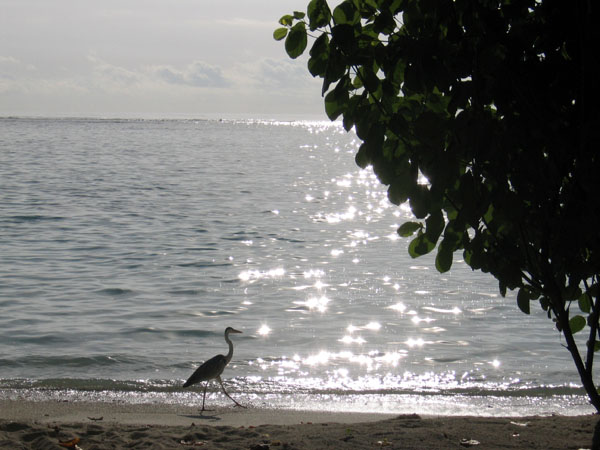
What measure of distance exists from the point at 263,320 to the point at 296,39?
412 inches

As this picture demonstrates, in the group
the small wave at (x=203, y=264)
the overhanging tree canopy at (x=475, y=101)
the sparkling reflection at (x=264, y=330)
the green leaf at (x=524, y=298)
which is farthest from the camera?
the small wave at (x=203, y=264)

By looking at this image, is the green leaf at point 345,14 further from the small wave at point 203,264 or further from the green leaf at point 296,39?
the small wave at point 203,264

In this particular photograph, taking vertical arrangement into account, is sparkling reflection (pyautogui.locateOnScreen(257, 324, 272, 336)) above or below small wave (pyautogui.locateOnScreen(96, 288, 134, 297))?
below

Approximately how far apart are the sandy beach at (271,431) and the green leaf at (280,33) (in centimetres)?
383

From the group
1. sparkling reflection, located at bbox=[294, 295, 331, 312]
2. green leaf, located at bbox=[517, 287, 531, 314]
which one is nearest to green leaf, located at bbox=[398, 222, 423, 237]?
green leaf, located at bbox=[517, 287, 531, 314]

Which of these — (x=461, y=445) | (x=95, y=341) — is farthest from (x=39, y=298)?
(x=461, y=445)

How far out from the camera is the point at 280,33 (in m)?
4.03

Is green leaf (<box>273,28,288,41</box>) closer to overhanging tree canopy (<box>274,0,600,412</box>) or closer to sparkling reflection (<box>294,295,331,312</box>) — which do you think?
overhanging tree canopy (<box>274,0,600,412</box>)

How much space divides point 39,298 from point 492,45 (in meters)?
13.4

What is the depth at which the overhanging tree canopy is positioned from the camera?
377 centimetres

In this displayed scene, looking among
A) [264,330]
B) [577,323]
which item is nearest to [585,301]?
[577,323]

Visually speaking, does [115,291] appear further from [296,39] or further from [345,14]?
[345,14]

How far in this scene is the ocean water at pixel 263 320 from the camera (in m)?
10.1

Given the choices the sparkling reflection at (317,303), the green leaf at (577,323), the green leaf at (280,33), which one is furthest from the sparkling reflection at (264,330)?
the green leaf at (280,33)
